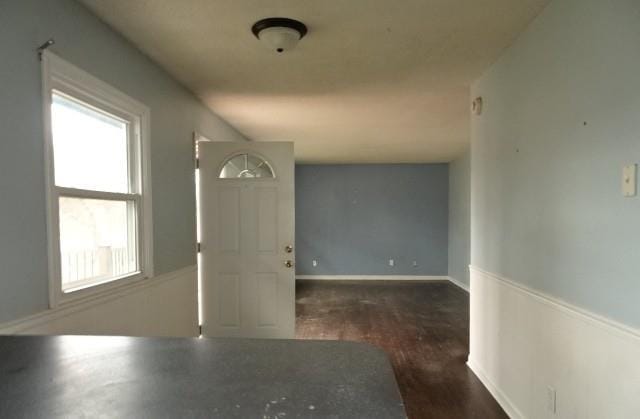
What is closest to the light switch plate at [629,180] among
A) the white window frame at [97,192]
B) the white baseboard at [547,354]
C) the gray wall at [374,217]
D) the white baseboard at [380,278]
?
the white baseboard at [547,354]

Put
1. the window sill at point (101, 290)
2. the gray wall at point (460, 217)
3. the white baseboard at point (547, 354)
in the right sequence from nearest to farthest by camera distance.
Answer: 1. the white baseboard at point (547, 354)
2. the window sill at point (101, 290)
3. the gray wall at point (460, 217)

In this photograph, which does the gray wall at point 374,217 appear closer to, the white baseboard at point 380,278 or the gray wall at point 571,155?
the white baseboard at point 380,278

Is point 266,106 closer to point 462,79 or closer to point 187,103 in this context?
point 187,103

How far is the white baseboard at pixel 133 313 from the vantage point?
60.6 inches

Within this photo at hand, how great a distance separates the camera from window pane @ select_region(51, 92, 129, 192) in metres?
1.70

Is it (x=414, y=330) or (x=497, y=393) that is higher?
(x=497, y=393)

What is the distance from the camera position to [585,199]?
1.59 m

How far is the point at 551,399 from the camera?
185cm

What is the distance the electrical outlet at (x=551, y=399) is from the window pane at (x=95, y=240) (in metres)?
2.40

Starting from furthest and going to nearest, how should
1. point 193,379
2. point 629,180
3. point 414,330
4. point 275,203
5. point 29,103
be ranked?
point 414,330 < point 275,203 < point 29,103 < point 629,180 < point 193,379

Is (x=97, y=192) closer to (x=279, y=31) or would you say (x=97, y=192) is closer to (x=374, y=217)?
(x=279, y=31)

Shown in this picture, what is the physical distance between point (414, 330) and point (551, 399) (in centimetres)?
233

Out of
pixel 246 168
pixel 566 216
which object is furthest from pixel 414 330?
pixel 566 216

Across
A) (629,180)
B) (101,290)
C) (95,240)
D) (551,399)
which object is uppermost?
(629,180)
